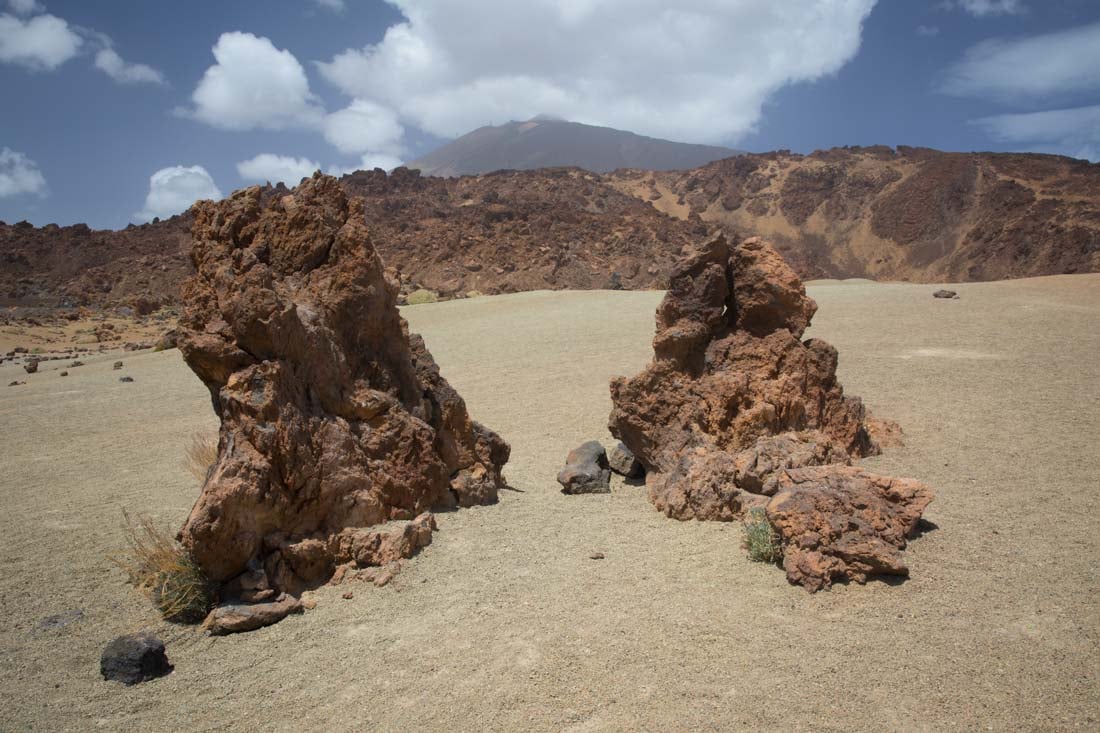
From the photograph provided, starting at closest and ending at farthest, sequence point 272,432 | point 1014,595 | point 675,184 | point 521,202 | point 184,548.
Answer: point 1014,595
point 184,548
point 272,432
point 521,202
point 675,184

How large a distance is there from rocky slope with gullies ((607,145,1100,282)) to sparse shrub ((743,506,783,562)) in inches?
1455

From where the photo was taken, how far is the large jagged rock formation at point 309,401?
4.24 meters

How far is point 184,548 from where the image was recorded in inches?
159

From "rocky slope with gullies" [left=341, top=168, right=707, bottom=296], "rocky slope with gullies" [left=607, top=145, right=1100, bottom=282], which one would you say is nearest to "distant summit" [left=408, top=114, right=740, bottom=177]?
"rocky slope with gullies" [left=607, top=145, right=1100, bottom=282]

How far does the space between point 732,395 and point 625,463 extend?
129cm

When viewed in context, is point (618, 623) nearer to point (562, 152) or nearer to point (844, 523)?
point (844, 523)

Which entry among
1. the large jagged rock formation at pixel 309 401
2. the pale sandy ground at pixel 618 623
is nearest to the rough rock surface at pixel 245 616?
the pale sandy ground at pixel 618 623

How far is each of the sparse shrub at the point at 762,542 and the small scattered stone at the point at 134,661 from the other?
3232mm

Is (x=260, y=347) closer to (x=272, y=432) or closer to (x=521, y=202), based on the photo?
(x=272, y=432)

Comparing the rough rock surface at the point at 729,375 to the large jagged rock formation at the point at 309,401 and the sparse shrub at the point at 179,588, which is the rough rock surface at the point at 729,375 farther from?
the sparse shrub at the point at 179,588

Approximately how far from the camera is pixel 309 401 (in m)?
4.84

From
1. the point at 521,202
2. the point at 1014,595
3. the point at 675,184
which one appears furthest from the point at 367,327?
the point at 675,184

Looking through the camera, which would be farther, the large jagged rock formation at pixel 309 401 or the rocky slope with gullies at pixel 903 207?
the rocky slope with gullies at pixel 903 207

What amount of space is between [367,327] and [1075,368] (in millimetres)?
8682
